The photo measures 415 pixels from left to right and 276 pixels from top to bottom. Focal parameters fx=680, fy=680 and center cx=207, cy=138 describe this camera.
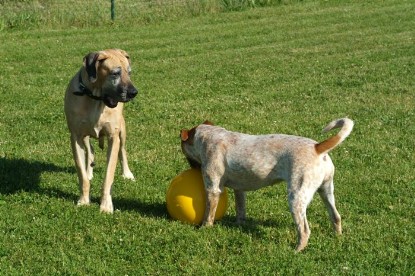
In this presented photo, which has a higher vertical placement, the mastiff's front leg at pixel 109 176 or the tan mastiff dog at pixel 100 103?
the tan mastiff dog at pixel 100 103

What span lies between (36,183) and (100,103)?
153cm

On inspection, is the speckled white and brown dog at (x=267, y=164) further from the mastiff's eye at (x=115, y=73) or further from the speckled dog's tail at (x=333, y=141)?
the mastiff's eye at (x=115, y=73)

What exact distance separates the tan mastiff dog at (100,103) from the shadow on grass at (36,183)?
0.34m

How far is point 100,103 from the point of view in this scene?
23.4 feet

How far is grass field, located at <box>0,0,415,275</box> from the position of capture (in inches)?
237

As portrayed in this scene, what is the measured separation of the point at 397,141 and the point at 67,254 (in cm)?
A: 524

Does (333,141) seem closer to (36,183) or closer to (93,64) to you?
(93,64)

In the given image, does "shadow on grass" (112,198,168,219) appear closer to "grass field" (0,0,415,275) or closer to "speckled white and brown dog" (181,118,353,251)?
"grass field" (0,0,415,275)

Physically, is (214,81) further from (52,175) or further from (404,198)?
(404,198)

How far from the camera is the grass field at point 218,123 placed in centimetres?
603

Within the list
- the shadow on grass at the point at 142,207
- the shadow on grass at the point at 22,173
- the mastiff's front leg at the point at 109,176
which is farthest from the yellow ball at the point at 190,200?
the shadow on grass at the point at 22,173

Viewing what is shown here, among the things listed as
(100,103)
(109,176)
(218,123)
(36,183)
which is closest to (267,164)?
(109,176)

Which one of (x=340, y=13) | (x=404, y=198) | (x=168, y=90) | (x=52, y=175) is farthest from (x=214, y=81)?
(x=340, y=13)

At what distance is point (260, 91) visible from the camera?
12.6m
